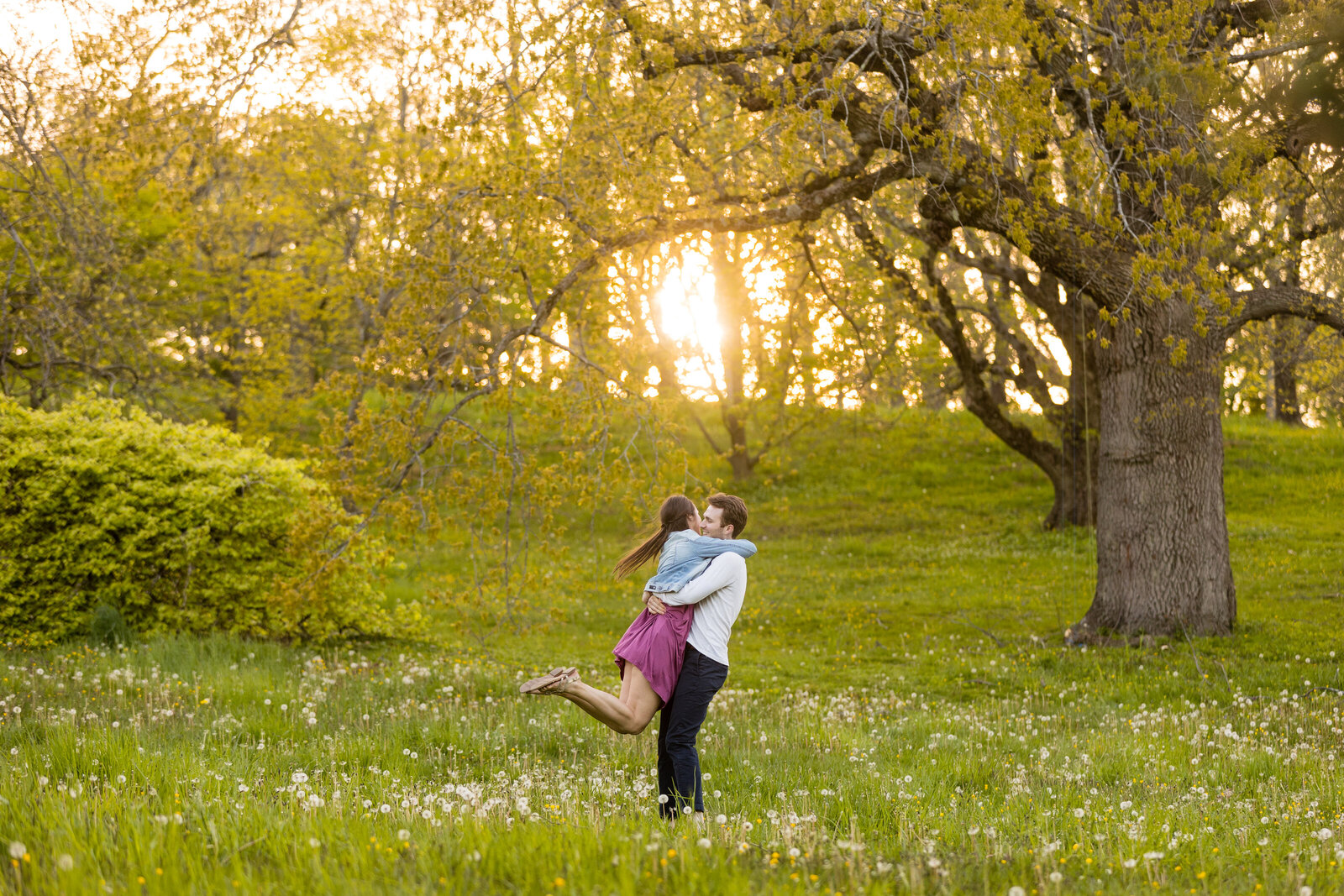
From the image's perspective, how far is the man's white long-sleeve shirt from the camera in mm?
5664

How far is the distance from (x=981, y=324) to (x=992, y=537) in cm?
1088

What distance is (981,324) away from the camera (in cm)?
3091

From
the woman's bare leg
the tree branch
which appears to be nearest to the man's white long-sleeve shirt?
the woman's bare leg

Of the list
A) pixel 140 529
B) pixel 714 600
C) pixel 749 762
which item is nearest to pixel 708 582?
pixel 714 600

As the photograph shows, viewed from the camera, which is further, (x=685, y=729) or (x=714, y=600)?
(x=714, y=600)

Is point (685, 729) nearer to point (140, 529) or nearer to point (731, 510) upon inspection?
point (731, 510)

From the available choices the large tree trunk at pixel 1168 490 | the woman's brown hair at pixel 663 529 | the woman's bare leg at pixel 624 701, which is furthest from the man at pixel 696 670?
the large tree trunk at pixel 1168 490

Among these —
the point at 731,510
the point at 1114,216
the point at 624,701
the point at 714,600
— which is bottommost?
the point at 624,701

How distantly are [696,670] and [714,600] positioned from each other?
0.39 m

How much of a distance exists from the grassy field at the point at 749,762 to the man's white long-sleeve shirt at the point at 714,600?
0.88 m

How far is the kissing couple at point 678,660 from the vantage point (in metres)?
5.55

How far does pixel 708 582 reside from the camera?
5.67 m

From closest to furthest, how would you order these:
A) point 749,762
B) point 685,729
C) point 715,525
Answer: point 685,729
point 715,525
point 749,762

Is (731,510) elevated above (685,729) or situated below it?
above
